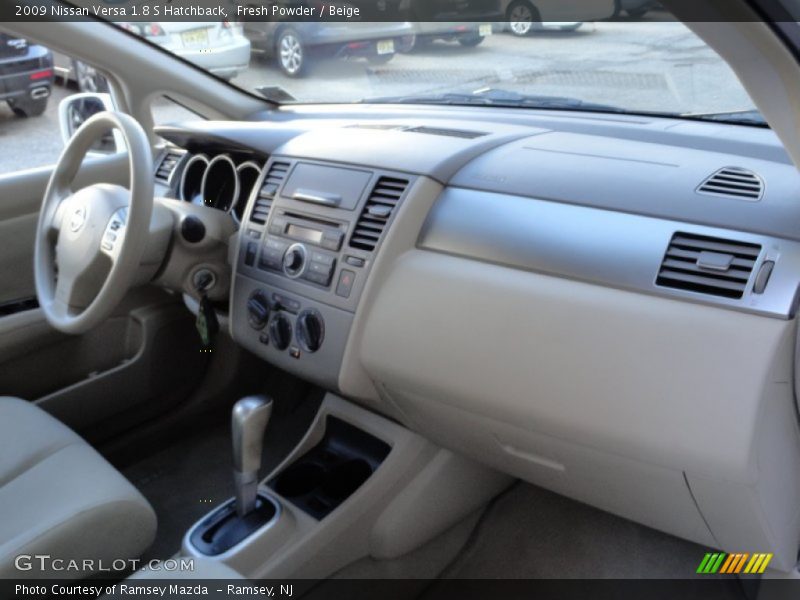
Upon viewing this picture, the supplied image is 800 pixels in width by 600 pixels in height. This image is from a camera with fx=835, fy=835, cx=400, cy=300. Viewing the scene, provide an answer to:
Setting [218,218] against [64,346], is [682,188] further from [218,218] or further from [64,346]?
[64,346]

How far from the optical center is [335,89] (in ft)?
8.28

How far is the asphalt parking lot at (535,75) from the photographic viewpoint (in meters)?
1.80

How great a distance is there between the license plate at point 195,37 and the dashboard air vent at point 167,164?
320mm

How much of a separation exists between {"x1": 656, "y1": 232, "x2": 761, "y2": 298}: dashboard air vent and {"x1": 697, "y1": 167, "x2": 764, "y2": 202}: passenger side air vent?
0.38 feet

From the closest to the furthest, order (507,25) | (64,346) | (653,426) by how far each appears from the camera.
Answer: (653,426), (507,25), (64,346)

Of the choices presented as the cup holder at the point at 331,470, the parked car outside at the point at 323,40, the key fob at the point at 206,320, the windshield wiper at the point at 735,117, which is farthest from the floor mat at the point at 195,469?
the windshield wiper at the point at 735,117

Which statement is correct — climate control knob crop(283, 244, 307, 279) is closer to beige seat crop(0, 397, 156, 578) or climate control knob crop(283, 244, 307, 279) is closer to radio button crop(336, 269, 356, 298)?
radio button crop(336, 269, 356, 298)

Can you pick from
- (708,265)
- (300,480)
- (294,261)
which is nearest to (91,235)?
(294,261)

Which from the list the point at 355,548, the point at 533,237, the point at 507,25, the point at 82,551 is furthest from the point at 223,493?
the point at 507,25

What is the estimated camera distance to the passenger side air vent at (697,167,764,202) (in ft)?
4.46

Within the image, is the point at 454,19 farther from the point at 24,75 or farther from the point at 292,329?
the point at 24,75

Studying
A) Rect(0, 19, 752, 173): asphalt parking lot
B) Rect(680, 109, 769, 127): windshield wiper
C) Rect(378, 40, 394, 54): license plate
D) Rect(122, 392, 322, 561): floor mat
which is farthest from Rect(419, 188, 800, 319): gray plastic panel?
A: Rect(122, 392, 322, 561): floor mat

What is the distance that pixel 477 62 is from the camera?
2199mm

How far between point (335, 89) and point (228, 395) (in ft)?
3.25
